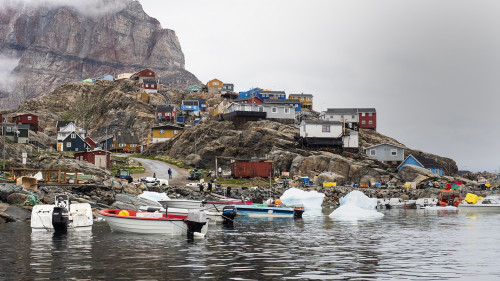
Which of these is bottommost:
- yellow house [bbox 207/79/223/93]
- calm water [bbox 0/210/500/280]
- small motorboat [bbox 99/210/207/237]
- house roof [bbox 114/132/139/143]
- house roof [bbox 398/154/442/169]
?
calm water [bbox 0/210/500/280]

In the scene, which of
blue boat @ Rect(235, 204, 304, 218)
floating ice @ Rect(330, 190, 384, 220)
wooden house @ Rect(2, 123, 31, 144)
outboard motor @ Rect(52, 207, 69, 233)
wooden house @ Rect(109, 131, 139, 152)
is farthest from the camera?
wooden house @ Rect(109, 131, 139, 152)

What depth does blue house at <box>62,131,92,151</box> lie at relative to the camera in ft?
417

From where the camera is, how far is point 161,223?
3194cm

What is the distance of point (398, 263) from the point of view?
73.2 feet

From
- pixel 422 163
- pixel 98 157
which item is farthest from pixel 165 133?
pixel 422 163

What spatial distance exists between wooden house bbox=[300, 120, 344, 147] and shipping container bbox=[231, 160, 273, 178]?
1809 cm

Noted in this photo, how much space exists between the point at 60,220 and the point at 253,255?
15.1m

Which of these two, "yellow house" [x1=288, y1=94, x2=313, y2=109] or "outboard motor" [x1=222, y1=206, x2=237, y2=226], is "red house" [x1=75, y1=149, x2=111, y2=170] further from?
"yellow house" [x1=288, y1=94, x2=313, y2=109]

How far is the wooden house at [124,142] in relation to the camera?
14612 centimetres

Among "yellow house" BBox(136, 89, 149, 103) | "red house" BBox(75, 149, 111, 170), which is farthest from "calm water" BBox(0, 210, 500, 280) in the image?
"yellow house" BBox(136, 89, 149, 103)

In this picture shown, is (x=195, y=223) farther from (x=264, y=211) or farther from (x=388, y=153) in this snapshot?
(x=388, y=153)

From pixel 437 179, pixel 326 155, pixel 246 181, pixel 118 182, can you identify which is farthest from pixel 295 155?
pixel 118 182

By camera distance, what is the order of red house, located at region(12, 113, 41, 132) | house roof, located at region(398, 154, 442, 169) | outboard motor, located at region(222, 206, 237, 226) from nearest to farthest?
outboard motor, located at region(222, 206, 237, 226), house roof, located at region(398, 154, 442, 169), red house, located at region(12, 113, 41, 132)

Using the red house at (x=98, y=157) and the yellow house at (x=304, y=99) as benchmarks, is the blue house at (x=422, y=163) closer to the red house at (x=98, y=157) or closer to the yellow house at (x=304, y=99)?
the red house at (x=98, y=157)
